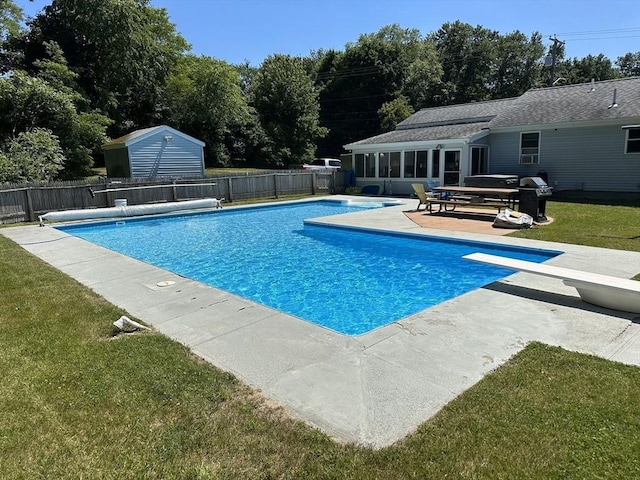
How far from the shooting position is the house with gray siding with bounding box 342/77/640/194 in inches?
611

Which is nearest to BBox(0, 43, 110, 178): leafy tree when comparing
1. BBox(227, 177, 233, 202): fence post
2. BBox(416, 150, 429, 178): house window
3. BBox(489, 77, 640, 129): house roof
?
BBox(227, 177, 233, 202): fence post

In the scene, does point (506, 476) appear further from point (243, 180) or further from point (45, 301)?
point (243, 180)

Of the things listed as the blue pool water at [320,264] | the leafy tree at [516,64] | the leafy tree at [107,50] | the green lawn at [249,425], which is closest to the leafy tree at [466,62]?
the leafy tree at [516,64]

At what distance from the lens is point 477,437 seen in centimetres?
251

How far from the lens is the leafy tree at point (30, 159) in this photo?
15.2 m

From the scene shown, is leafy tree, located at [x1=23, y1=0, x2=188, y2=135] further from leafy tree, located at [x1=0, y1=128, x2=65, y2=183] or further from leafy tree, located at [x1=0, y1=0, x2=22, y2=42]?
leafy tree, located at [x1=0, y1=128, x2=65, y2=183]

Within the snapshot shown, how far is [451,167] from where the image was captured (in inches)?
717

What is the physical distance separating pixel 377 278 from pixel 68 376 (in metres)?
5.28

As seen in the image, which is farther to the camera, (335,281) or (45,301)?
(335,281)

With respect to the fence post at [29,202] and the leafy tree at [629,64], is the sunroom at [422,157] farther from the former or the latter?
the leafy tree at [629,64]

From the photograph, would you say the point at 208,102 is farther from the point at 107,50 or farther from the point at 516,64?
the point at 516,64

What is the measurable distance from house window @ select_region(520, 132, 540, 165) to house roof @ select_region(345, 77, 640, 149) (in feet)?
2.10

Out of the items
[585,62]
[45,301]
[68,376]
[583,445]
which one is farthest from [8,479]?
[585,62]

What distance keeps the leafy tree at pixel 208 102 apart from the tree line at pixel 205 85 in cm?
9
